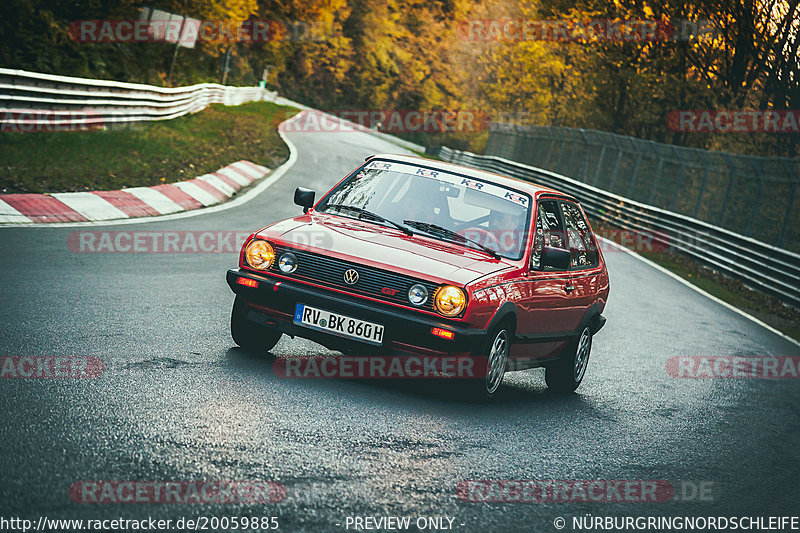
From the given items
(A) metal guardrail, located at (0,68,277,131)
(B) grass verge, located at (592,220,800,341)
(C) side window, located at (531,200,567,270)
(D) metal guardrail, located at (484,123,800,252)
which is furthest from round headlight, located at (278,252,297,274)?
(D) metal guardrail, located at (484,123,800,252)

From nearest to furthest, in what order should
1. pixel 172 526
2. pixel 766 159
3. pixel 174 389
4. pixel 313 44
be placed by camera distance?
pixel 172 526 < pixel 174 389 < pixel 766 159 < pixel 313 44

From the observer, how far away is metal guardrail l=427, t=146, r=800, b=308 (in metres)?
18.3

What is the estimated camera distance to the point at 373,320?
6426 mm

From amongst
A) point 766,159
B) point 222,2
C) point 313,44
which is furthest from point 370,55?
Result: point 766,159

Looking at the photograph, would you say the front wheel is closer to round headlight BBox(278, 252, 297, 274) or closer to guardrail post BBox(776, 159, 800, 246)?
round headlight BBox(278, 252, 297, 274)

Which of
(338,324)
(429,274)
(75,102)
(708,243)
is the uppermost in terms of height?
(429,274)

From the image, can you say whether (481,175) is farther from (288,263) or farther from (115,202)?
(115,202)

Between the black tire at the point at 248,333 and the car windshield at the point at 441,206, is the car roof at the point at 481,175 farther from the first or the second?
the black tire at the point at 248,333

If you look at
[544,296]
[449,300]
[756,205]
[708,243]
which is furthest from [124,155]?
[756,205]

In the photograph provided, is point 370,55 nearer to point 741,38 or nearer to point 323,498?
point 741,38

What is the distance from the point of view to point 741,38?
31.8 metres

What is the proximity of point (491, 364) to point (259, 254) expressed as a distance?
5.83ft

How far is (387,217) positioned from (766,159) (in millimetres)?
15901

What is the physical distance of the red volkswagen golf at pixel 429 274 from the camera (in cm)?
644
